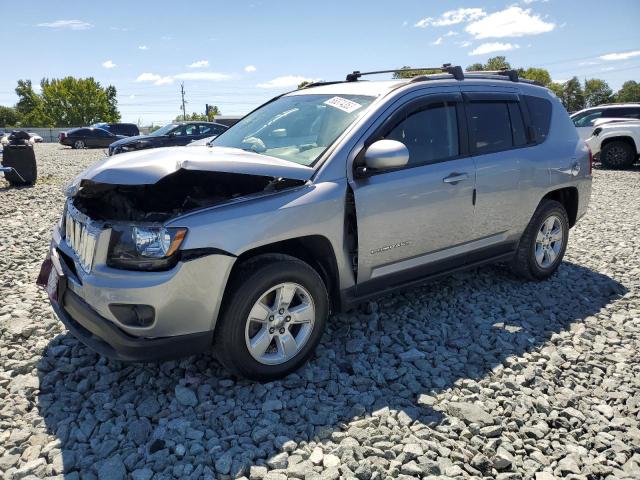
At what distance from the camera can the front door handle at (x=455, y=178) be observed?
373cm

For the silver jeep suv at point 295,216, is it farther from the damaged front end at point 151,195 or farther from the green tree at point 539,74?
the green tree at point 539,74

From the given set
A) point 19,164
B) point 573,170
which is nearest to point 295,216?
point 573,170

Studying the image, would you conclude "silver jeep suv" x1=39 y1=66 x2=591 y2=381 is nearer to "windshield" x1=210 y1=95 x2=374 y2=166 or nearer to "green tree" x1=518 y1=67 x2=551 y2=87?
"windshield" x1=210 y1=95 x2=374 y2=166

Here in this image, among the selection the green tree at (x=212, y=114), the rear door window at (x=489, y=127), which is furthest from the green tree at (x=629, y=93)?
the rear door window at (x=489, y=127)

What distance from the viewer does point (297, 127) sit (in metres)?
3.82

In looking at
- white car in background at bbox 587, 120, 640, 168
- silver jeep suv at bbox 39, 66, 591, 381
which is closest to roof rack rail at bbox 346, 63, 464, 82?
silver jeep suv at bbox 39, 66, 591, 381

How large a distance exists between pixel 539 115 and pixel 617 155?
11792 mm

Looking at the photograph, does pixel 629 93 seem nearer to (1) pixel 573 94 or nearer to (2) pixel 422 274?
(1) pixel 573 94

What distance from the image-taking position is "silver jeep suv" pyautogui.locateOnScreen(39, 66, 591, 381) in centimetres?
270

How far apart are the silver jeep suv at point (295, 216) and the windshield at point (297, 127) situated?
16 mm

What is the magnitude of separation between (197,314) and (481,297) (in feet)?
9.12

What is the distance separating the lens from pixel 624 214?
8.28 meters

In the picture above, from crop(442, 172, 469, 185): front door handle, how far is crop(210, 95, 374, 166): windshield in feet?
2.66

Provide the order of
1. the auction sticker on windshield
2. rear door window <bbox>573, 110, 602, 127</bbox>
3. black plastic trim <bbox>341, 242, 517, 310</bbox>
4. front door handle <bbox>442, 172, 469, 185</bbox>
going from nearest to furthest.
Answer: black plastic trim <bbox>341, 242, 517, 310</bbox> → the auction sticker on windshield → front door handle <bbox>442, 172, 469, 185</bbox> → rear door window <bbox>573, 110, 602, 127</bbox>
